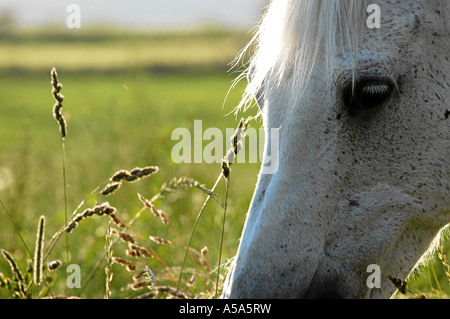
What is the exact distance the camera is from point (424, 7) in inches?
77.7

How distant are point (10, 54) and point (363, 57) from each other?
2391 cm

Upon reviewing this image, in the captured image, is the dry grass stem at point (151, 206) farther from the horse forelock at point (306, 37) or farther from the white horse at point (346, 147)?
the horse forelock at point (306, 37)

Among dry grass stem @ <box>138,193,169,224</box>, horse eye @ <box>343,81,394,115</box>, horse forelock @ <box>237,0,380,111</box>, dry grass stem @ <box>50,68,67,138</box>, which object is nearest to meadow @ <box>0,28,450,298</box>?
dry grass stem @ <box>138,193,169,224</box>

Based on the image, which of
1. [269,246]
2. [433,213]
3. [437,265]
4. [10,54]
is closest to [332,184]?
[269,246]

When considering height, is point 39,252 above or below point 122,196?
above

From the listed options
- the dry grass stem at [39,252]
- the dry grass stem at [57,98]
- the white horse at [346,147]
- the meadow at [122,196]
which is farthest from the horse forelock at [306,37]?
the dry grass stem at [39,252]

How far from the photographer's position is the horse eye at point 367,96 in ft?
6.19

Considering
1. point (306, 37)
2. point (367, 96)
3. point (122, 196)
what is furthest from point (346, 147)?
point (122, 196)

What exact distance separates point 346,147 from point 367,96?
181mm

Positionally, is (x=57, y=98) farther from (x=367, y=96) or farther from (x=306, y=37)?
(x=367, y=96)

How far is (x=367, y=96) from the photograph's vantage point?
190 centimetres

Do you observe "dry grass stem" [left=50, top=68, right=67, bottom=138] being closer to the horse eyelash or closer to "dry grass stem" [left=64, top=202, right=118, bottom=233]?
"dry grass stem" [left=64, top=202, right=118, bottom=233]

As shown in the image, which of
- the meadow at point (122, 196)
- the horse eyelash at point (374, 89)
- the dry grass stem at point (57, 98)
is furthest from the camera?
the meadow at point (122, 196)

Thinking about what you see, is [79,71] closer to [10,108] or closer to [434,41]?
[10,108]
